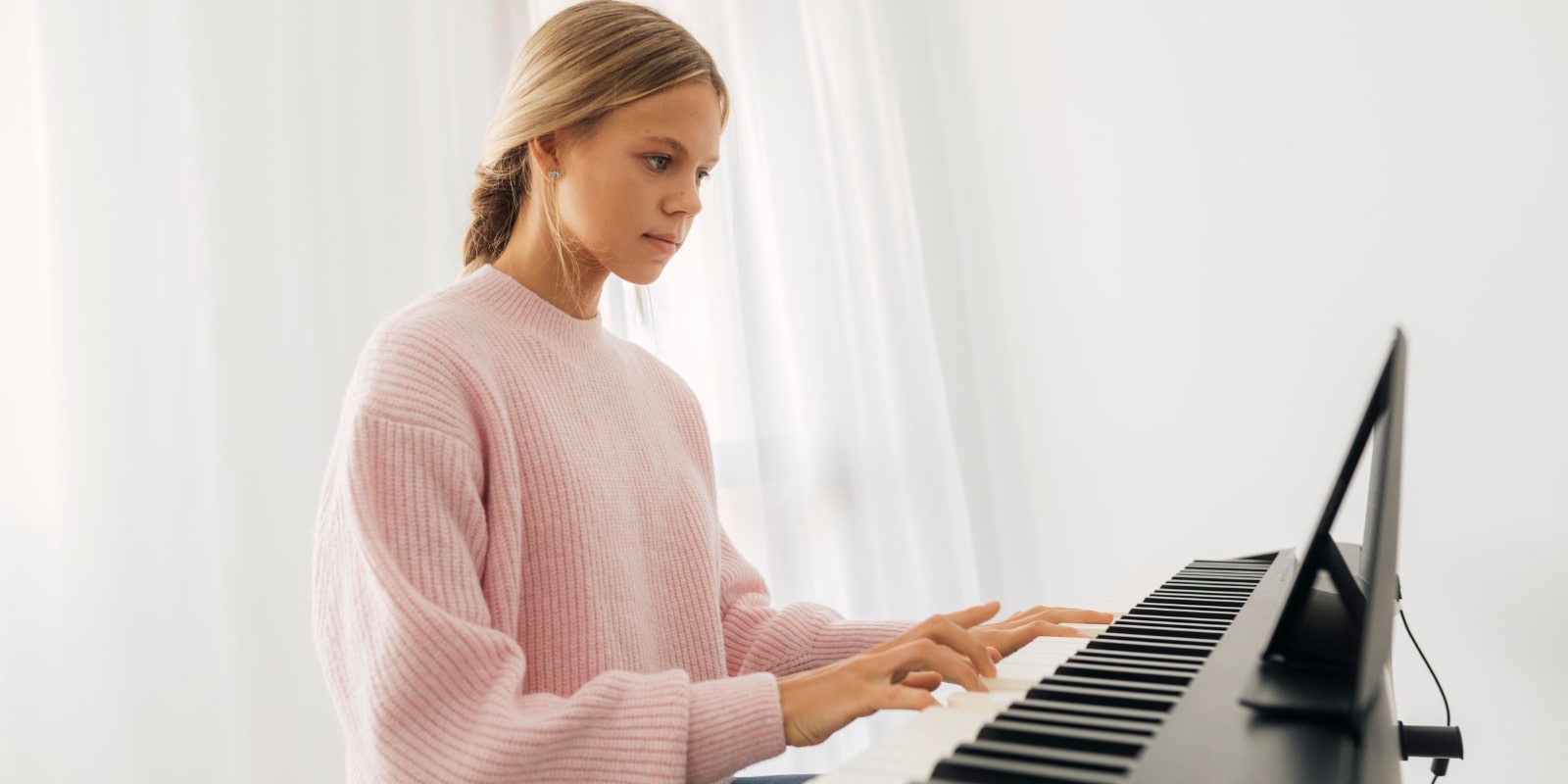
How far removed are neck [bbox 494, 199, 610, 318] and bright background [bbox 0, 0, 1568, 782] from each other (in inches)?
36.0

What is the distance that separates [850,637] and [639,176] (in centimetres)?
53

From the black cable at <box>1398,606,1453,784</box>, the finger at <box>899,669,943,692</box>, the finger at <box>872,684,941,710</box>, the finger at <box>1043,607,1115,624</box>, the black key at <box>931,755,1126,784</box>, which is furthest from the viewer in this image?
the black cable at <box>1398,606,1453,784</box>

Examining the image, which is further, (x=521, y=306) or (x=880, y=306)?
(x=880, y=306)

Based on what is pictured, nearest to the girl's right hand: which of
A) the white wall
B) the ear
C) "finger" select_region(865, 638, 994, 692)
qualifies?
"finger" select_region(865, 638, 994, 692)

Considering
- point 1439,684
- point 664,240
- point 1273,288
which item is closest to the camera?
point 664,240

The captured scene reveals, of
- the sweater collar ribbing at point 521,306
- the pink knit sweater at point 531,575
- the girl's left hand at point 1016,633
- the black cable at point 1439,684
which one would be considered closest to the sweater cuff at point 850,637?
the pink knit sweater at point 531,575

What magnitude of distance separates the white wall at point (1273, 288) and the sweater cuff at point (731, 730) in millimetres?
1219

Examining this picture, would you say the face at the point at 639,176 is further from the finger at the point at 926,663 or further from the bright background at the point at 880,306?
the bright background at the point at 880,306

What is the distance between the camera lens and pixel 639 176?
1.07 m

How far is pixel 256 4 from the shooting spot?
1901 mm

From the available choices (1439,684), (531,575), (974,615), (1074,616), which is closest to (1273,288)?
(1439,684)

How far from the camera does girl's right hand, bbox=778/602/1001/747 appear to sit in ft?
2.48

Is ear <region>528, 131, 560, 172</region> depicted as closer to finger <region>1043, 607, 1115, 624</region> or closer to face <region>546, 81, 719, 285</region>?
face <region>546, 81, 719, 285</region>

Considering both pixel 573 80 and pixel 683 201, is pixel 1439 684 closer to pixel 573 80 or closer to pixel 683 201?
pixel 683 201
